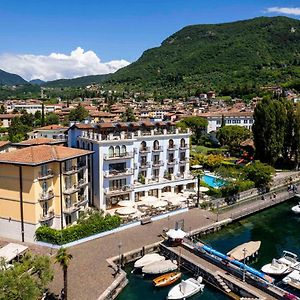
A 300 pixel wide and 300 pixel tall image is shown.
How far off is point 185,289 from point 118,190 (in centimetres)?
1860

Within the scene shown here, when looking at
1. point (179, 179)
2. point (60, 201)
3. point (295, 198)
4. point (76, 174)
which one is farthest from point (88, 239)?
point (295, 198)

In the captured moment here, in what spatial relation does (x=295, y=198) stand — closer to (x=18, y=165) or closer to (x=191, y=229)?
(x=191, y=229)

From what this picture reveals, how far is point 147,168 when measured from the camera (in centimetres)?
5031

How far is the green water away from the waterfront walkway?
163 cm

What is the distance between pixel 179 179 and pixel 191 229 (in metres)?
12.7

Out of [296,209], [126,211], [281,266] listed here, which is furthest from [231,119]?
[281,266]

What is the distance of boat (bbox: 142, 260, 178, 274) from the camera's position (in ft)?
103

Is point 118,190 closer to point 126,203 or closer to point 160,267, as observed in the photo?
point 126,203

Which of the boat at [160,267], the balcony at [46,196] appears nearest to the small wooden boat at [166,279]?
the boat at [160,267]

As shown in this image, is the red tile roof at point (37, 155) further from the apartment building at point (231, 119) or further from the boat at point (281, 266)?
the apartment building at point (231, 119)

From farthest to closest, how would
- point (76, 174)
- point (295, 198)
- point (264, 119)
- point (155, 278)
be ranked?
point (264, 119) → point (295, 198) → point (76, 174) → point (155, 278)

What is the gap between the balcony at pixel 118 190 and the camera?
146 ft

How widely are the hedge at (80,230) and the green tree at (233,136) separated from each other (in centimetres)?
5420

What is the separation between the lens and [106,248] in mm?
34500
